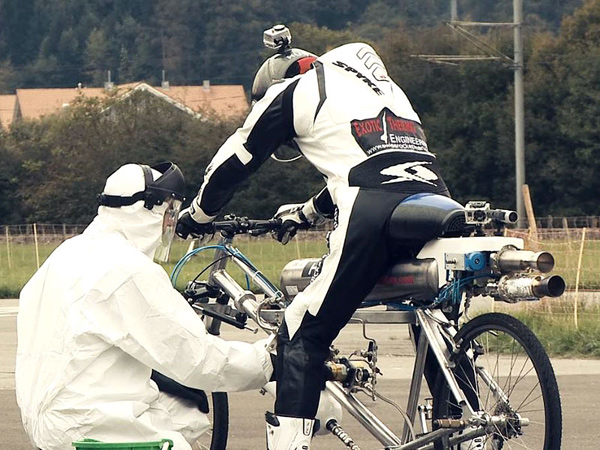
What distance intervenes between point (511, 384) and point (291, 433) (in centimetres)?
87

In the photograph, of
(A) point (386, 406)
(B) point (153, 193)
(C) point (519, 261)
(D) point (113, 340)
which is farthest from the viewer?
(A) point (386, 406)

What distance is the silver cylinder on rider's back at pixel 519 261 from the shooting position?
542 cm

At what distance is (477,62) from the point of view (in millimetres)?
53500

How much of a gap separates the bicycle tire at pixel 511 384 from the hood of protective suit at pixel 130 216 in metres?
1.24

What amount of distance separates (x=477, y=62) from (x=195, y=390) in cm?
4860

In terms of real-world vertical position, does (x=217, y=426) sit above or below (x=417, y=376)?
below

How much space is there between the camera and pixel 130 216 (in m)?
5.53

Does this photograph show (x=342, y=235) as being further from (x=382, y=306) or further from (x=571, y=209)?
(x=571, y=209)

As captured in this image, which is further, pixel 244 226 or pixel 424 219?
pixel 244 226

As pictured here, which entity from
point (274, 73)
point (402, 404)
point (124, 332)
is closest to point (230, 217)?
point (274, 73)

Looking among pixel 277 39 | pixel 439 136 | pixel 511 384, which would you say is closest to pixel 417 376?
pixel 511 384

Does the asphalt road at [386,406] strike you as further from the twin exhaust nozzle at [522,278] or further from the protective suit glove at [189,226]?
the twin exhaust nozzle at [522,278]

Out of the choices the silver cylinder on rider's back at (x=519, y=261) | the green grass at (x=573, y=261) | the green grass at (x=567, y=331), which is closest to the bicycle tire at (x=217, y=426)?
the silver cylinder on rider's back at (x=519, y=261)

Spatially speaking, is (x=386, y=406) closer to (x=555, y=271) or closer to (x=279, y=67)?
(x=279, y=67)
